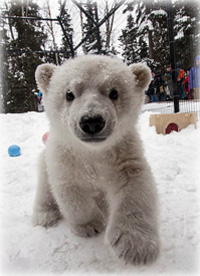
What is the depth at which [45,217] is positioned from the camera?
5.82 ft

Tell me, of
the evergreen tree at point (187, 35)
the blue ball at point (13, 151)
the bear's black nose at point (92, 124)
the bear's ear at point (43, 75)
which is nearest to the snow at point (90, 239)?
the bear's black nose at point (92, 124)

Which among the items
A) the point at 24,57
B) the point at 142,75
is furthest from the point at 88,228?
the point at 24,57

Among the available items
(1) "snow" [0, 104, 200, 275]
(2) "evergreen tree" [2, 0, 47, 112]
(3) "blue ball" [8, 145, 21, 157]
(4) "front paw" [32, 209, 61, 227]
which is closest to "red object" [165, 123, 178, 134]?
(1) "snow" [0, 104, 200, 275]

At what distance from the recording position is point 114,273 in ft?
3.95

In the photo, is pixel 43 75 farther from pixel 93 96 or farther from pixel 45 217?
pixel 45 217

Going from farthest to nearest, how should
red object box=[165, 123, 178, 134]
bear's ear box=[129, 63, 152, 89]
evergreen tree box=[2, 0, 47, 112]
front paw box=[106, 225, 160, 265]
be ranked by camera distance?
evergreen tree box=[2, 0, 47, 112] < red object box=[165, 123, 178, 134] < bear's ear box=[129, 63, 152, 89] < front paw box=[106, 225, 160, 265]

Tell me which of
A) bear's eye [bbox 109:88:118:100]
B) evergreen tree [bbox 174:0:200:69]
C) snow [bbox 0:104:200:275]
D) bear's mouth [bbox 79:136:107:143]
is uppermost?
evergreen tree [bbox 174:0:200:69]

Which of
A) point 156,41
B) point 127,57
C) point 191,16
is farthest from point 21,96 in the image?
point 191,16

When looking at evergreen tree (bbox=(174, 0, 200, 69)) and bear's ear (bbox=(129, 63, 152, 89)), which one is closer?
bear's ear (bbox=(129, 63, 152, 89))

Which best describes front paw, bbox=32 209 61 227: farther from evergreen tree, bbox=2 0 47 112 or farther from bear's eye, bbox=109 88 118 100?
evergreen tree, bbox=2 0 47 112

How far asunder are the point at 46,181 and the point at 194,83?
570 cm

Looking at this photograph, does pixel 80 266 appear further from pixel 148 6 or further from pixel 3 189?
pixel 148 6

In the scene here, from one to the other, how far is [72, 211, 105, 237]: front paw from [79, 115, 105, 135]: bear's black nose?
73cm

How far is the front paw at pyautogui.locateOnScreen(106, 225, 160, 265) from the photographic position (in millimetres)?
1110
